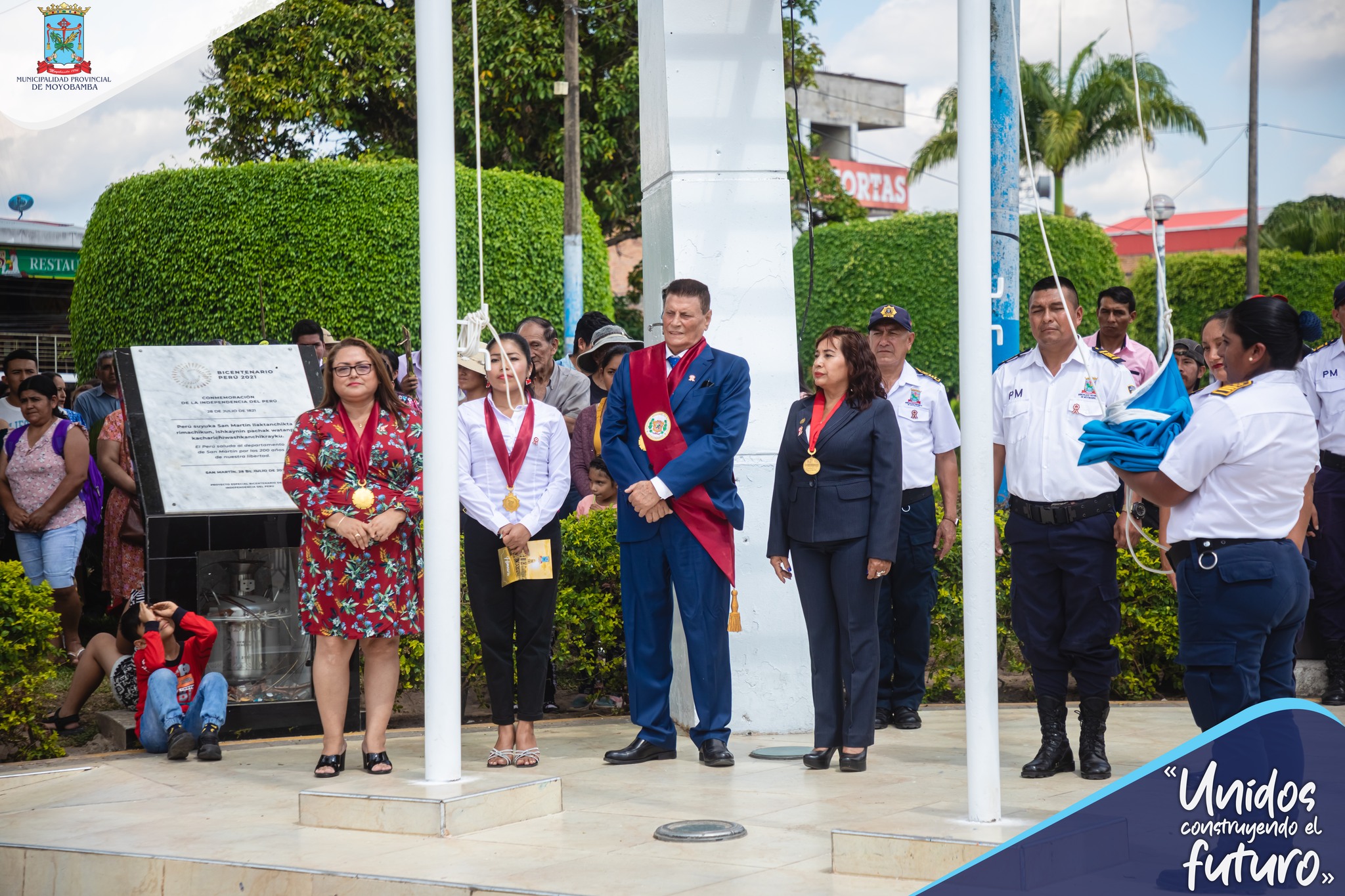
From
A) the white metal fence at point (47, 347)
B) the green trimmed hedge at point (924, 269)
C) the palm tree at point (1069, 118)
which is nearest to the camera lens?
the green trimmed hedge at point (924, 269)

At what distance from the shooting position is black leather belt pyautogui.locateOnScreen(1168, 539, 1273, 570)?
4.22m

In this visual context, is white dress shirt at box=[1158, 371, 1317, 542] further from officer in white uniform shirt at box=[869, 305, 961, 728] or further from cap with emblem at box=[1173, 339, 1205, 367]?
cap with emblem at box=[1173, 339, 1205, 367]

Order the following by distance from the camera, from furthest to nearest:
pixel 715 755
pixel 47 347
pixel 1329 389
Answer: pixel 47 347
pixel 1329 389
pixel 715 755

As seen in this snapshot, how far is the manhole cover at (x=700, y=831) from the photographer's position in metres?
4.60

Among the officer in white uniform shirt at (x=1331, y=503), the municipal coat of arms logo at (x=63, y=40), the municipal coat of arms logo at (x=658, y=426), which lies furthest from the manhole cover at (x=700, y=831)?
the officer in white uniform shirt at (x=1331, y=503)

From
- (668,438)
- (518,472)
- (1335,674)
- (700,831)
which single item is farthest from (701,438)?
(1335,674)

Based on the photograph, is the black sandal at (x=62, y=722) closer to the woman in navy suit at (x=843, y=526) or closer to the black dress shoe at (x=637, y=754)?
the black dress shoe at (x=637, y=754)

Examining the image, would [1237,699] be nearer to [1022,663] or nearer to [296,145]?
[1022,663]

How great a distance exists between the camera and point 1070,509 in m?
5.50

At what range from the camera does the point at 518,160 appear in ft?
75.1

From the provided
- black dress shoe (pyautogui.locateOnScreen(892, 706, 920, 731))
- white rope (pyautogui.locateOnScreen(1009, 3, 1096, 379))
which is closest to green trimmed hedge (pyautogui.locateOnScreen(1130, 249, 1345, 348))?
white rope (pyautogui.locateOnScreen(1009, 3, 1096, 379))

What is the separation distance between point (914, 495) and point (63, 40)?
427cm

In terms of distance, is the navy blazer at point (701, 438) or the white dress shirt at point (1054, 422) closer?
the white dress shirt at point (1054, 422)

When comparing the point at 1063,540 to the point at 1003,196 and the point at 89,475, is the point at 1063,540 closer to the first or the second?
the point at 1003,196
